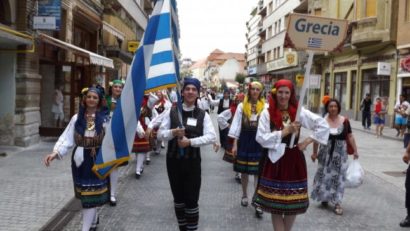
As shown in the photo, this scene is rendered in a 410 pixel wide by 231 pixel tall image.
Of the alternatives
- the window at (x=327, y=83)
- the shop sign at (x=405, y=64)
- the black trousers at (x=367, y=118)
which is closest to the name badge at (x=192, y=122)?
the shop sign at (x=405, y=64)

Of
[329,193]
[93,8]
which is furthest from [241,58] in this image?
[329,193]

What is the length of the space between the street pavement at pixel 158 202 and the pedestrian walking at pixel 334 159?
232mm

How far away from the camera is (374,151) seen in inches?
596

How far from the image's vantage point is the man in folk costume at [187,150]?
4.96 metres

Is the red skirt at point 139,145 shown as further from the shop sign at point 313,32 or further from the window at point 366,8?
the window at point 366,8

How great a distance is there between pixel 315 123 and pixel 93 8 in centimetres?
1629

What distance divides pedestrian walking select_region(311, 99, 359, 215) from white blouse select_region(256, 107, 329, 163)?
2104mm

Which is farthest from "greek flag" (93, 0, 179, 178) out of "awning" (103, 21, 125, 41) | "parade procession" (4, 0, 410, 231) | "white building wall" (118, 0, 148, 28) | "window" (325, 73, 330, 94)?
"window" (325, 73, 330, 94)

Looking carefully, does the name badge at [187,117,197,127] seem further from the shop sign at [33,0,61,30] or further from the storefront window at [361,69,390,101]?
the storefront window at [361,69,390,101]

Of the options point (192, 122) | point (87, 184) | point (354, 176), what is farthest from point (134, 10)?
point (192, 122)

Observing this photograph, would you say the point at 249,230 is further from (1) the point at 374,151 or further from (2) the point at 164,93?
(1) the point at 374,151

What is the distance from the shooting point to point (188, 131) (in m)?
5.05

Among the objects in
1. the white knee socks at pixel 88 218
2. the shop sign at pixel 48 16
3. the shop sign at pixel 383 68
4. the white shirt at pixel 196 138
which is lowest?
the white knee socks at pixel 88 218

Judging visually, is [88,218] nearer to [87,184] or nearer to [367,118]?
[87,184]
